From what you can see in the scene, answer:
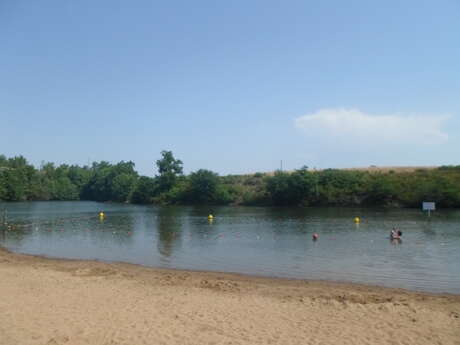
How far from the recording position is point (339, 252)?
2645 centimetres

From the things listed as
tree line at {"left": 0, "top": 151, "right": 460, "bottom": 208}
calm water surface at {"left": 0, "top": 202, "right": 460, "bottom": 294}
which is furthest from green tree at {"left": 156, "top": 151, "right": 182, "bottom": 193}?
calm water surface at {"left": 0, "top": 202, "right": 460, "bottom": 294}

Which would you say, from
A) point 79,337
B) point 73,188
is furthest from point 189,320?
point 73,188

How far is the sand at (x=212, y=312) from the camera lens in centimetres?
1004

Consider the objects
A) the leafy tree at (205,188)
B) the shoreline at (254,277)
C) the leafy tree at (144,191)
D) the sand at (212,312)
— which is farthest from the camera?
the leafy tree at (144,191)

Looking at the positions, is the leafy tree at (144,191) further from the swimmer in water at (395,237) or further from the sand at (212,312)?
the sand at (212,312)

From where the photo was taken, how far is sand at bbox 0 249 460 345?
10.0 metres

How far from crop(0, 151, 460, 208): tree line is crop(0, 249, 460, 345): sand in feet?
187

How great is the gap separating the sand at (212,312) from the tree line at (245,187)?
5702 centimetres

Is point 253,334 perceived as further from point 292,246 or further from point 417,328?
point 292,246

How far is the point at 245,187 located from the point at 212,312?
9000cm

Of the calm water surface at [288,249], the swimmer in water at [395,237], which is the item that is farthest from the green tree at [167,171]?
the swimmer in water at [395,237]

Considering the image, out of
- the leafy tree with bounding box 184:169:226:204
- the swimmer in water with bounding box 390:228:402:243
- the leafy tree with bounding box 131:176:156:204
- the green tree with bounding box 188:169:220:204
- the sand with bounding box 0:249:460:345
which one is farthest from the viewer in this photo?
the leafy tree with bounding box 131:176:156:204

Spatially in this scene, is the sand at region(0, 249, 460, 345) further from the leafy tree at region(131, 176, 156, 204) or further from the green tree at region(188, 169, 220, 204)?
the leafy tree at region(131, 176, 156, 204)

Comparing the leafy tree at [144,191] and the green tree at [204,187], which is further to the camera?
the leafy tree at [144,191]
